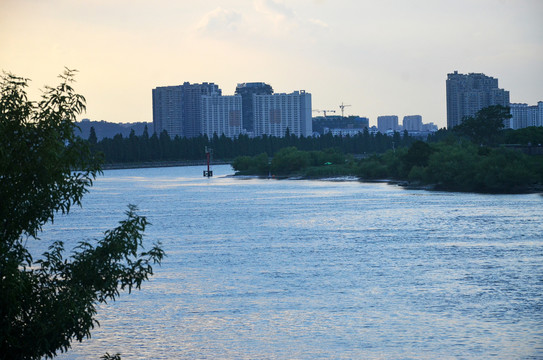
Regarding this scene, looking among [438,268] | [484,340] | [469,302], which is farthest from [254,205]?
[484,340]

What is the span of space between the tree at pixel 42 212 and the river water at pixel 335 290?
8.41 metres

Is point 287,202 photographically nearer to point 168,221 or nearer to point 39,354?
point 168,221

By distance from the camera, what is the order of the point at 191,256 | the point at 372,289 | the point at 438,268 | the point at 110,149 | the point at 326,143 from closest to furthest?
→ the point at 372,289
the point at 438,268
the point at 191,256
the point at 110,149
the point at 326,143

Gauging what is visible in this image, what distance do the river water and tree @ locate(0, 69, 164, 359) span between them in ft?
27.6

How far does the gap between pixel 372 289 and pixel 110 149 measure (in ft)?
414

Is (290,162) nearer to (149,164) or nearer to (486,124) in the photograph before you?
(486,124)

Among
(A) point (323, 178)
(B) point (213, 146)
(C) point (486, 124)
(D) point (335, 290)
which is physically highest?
(C) point (486, 124)

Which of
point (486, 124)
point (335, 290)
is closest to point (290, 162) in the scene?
point (486, 124)

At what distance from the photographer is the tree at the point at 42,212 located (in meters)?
10.5

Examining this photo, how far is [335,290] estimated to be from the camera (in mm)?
26062

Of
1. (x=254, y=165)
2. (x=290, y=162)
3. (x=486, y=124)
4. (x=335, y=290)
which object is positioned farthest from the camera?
(x=254, y=165)

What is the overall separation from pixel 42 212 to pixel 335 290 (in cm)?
1620

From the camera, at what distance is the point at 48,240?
136 ft

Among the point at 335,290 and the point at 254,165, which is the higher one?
the point at 254,165
